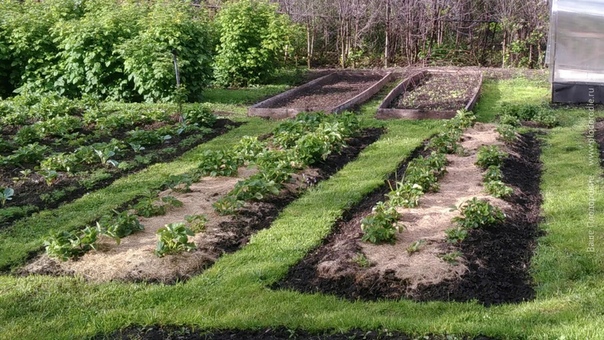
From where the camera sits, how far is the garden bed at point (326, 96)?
12266mm

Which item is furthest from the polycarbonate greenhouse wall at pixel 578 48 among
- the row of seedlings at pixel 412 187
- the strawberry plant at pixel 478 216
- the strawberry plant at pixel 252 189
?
the strawberry plant at pixel 252 189

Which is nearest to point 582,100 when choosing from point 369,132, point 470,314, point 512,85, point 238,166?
point 512,85

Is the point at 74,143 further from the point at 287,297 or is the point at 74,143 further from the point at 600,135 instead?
the point at 600,135

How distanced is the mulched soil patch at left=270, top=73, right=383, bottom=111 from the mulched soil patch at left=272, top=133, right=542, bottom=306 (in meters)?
6.00

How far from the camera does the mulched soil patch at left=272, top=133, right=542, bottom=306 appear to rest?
509 centimetres

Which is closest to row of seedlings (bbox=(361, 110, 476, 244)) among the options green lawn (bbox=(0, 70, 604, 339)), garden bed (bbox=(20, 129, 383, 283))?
green lawn (bbox=(0, 70, 604, 339))

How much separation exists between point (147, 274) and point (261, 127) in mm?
5928

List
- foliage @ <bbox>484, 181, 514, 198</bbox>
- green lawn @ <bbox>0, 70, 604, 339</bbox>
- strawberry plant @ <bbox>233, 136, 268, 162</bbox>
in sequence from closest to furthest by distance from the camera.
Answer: green lawn @ <bbox>0, 70, 604, 339</bbox> < foliage @ <bbox>484, 181, 514, 198</bbox> < strawberry plant @ <bbox>233, 136, 268, 162</bbox>

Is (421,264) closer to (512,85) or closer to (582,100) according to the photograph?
(582,100)

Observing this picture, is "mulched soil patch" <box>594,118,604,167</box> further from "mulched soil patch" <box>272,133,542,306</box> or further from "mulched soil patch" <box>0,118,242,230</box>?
"mulched soil patch" <box>0,118,242,230</box>

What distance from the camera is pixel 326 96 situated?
1450 centimetres

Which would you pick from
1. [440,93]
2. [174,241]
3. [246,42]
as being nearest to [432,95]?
[440,93]

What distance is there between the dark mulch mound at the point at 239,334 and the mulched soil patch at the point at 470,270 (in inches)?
27.7

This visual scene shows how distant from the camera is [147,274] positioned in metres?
5.54
